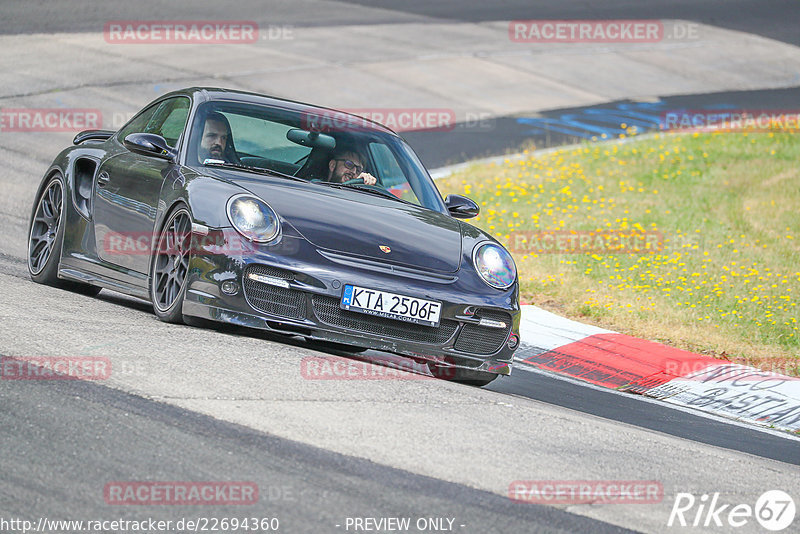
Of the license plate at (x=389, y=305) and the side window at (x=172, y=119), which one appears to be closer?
the license plate at (x=389, y=305)

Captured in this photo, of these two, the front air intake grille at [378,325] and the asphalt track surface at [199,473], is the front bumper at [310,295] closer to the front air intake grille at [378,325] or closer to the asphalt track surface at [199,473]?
the front air intake grille at [378,325]

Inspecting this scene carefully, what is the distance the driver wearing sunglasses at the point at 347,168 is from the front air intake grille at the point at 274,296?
1.34 meters

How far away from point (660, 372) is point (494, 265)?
2188 millimetres

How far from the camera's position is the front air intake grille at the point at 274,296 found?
6348 mm

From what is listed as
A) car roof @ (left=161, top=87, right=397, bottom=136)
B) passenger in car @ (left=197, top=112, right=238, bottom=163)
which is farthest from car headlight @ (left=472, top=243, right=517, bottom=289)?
passenger in car @ (left=197, top=112, right=238, bottom=163)

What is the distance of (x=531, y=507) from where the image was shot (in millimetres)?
4516

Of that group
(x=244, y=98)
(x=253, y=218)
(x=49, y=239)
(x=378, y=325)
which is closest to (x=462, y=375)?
(x=378, y=325)

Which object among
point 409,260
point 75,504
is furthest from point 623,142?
point 75,504

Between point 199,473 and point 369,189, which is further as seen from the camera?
point 369,189

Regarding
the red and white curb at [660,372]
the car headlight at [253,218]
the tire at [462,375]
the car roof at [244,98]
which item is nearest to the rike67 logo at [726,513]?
the tire at [462,375]

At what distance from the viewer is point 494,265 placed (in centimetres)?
699

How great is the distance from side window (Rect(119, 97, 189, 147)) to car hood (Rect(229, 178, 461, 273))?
93 centimetres

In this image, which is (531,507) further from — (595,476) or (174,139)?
(174,139)

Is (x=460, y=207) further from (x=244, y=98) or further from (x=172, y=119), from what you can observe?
(x=172, y=119)
